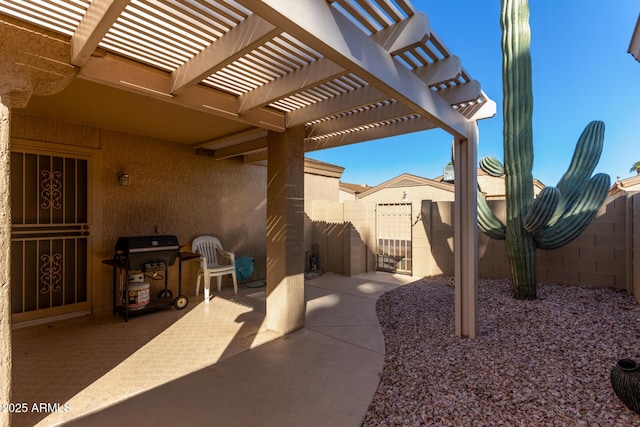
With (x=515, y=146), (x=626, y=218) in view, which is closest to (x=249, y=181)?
(x=515, y=146)

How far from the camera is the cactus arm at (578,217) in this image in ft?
16.1

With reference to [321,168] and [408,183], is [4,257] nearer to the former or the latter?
[321,168]

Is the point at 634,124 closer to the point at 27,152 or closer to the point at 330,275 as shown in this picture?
the point at 330,275

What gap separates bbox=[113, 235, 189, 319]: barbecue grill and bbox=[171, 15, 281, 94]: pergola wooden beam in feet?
8.67

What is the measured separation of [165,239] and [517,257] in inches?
226

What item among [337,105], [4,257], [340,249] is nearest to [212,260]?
[340,249]

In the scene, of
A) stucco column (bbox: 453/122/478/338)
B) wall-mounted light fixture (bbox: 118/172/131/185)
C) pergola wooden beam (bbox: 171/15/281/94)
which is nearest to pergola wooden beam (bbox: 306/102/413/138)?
stucco column (bbox: 453/122/478/338)

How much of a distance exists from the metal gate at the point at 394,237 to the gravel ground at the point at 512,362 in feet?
10.7

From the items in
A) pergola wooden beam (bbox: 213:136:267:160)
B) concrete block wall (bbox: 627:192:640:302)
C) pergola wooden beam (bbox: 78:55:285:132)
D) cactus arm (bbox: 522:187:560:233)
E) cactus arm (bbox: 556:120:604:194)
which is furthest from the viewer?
pergola wooden beam (bbox: 213:136:267:160)

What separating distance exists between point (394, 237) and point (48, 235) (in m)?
7.34

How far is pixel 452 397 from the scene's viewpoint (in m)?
A: 2.65

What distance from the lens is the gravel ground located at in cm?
242

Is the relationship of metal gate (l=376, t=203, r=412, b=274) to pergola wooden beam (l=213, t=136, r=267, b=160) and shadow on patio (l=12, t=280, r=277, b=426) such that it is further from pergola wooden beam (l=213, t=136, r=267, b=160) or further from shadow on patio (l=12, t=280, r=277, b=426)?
shadow on patio (l=12, t=280, r=277, b=426)

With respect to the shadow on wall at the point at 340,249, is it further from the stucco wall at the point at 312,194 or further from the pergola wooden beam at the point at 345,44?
the pergola wooden beam at the point at 345,44
